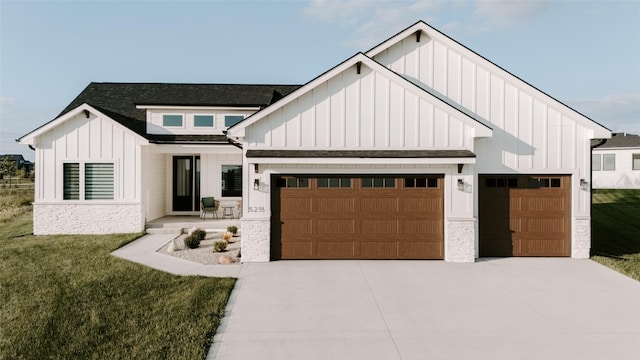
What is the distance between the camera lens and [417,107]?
32.7 ft

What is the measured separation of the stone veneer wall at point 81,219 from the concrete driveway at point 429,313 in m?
7.04

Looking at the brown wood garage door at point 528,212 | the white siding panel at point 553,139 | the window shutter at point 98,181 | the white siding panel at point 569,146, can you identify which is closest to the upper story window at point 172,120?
the window shutter at point 98,181

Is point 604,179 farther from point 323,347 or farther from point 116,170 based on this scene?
point 116,170

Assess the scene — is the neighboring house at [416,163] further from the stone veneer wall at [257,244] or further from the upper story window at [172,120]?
the upper story window at [172,120]

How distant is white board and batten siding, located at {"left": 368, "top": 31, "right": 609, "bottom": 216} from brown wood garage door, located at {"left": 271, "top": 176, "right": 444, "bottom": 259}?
2.31 metres

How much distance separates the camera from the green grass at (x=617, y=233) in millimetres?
9977

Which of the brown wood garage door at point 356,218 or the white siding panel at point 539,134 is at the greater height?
the white siding panel at point 539,134

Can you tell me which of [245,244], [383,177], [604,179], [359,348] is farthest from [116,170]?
[604,179]

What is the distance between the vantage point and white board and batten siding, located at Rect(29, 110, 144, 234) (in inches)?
523

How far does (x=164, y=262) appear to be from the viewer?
→ 31.8 ft

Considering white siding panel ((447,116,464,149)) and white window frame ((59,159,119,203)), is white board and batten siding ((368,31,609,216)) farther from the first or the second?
white window frame ((59,159,119,203))

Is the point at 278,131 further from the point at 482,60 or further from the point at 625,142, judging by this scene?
the point at 625,142

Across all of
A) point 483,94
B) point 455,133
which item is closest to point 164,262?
point 455,133

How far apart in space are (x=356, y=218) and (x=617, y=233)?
11.7 meters
